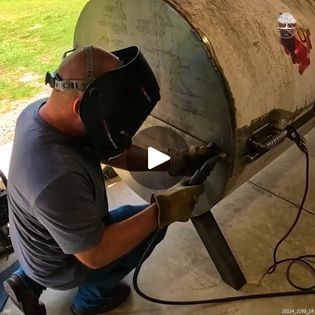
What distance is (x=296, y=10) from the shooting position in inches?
56.7

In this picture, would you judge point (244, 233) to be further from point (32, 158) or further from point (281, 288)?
point (32, 158)

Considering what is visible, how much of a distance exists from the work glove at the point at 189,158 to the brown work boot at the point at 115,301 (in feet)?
1.72

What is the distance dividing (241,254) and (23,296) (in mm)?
898

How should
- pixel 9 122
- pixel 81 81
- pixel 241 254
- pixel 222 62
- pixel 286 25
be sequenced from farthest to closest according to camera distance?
pixel 9 122 → pixel 241 254 → pixel 286 25 → pixel 222 62 → pixel 81 81

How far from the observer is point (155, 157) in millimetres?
1500

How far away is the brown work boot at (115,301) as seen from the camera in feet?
4.89

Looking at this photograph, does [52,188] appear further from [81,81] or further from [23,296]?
[23,296]

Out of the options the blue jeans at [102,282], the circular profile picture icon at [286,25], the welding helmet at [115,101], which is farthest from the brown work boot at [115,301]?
the circular profile picture icon at [286,25]

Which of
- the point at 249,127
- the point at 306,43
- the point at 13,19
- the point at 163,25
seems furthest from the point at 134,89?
the point at 13,19

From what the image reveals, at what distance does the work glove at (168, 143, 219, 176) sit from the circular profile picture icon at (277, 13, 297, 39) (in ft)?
1.48

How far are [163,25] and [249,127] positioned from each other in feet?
1.35

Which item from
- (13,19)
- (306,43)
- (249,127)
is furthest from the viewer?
(13,19)

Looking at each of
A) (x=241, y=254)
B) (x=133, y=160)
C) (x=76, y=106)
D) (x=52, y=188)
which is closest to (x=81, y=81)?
(x=76, y=106)

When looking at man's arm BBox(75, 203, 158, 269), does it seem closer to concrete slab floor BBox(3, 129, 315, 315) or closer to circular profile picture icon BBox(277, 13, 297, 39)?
concrete slab floor BBox(3, 129, 315, 315)
